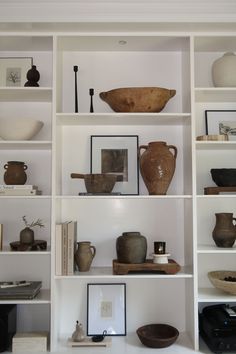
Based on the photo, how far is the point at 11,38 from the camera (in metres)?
2.22

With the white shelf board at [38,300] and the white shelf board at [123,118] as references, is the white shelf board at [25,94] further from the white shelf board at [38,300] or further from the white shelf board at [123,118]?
the white shelf board at [38,300]

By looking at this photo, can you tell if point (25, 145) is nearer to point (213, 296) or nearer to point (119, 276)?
point (119, 276)

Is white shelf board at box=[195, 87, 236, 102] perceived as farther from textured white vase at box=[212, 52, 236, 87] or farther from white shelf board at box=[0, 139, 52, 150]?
white shelf board at box=[0, 139, 52, 150]

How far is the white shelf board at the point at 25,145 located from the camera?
83.6 inches

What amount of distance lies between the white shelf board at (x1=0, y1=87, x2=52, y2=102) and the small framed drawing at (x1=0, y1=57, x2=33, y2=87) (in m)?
0.10

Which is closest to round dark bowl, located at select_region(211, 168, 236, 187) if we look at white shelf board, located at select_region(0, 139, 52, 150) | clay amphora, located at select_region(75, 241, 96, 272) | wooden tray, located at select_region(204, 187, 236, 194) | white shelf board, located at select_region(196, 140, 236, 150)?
wooden tray, located at select_region(204, 187, 236, 194)

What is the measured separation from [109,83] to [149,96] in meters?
0.42

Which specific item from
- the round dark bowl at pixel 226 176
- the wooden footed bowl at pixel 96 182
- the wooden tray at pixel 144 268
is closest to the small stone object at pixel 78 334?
the wooden tray at pixel 144 268

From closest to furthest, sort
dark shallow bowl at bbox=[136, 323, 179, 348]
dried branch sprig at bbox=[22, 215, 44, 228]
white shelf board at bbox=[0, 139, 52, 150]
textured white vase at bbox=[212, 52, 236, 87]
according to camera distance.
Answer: dark shallow bowl at bbox=[136, 323, 179, 348]
white shelf board at bbox=[0, 139, 52, 150]
textured white vase at bbox=[212, 52, 236, 87]
dried branch sprig at bbox=[22, 215, 44, 228]

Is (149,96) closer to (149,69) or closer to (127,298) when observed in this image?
(149,69)

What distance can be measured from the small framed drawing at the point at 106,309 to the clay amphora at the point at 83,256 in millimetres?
227

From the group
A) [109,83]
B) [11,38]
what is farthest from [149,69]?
[11,38]

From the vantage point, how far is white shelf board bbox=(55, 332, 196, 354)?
202 centimetres

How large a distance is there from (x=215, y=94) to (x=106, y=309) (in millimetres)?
1505
